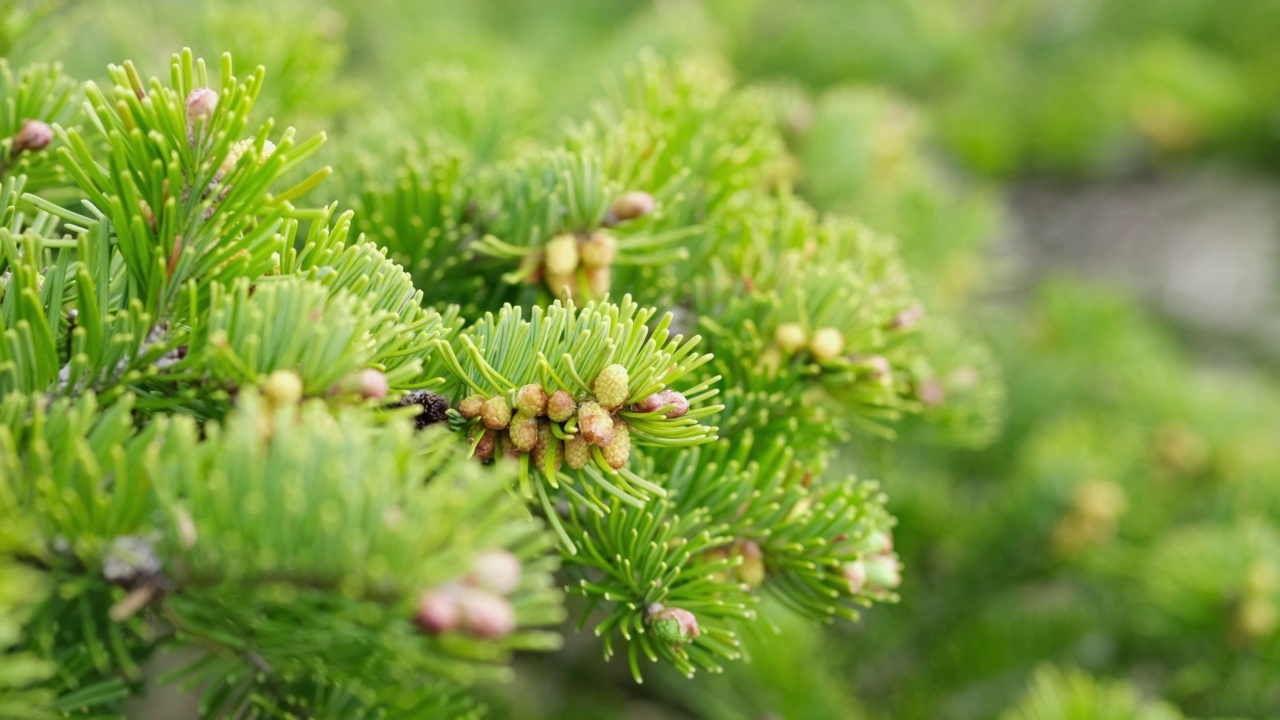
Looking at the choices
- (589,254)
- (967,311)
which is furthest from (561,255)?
Result: (967,311)

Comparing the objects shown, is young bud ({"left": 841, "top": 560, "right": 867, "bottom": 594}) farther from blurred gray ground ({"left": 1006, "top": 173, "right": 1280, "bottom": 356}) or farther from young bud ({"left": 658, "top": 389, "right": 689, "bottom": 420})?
blurred gray ground ({"left": 1006, "top": 173, "right": 1280, "bottom": 356})

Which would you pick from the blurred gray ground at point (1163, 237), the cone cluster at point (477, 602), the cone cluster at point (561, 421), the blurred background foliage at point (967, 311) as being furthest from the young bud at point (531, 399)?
the blurred gray ground at point (1163, 237)

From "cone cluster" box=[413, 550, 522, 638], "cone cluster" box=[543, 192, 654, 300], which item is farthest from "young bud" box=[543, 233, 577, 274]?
"cone cluster" box=[413, 550, 522, 638]

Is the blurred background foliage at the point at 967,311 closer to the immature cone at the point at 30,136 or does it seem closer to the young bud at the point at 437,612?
the immature cone at the point at 30,136

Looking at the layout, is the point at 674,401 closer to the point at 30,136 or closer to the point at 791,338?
the point at 791,338

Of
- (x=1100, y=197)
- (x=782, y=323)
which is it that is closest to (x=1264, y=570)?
(x=782, y=323)

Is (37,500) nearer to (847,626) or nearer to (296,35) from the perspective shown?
(296,35)
